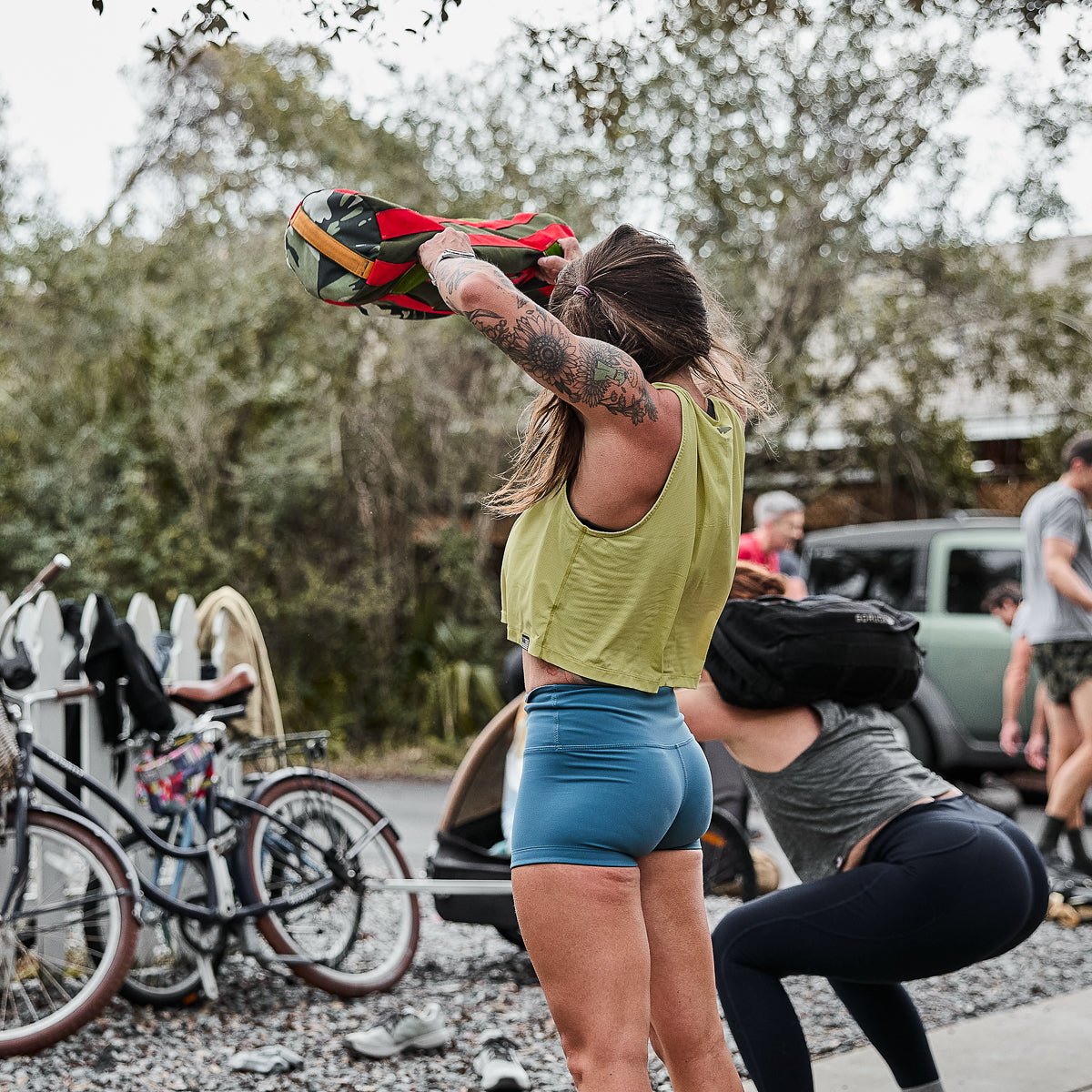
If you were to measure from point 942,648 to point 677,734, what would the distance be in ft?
22.7

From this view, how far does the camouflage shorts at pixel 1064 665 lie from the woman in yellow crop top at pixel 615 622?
4.18 m

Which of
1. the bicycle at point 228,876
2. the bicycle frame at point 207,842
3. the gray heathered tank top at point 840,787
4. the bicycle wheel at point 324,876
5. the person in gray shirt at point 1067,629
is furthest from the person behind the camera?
the person in gray shirt at point 1067,629

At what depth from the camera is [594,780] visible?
1.99m

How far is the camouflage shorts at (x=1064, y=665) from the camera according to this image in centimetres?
575

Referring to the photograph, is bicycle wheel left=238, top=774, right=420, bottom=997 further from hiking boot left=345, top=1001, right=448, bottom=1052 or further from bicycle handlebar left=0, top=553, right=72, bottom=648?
bicycle handlebar left=0, top=553, right=72, bottom=648

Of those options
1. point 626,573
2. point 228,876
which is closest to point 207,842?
point 228,876

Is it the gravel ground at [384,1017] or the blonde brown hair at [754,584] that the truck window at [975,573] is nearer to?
the gravel ground at [384,1017]

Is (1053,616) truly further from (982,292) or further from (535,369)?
(982,292)

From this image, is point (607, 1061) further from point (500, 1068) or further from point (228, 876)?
point (228, 876)

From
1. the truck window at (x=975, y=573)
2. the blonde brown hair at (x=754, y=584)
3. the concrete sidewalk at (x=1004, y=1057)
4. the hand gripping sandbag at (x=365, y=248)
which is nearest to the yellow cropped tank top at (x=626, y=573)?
the hand gripping sandbag at (x=365, y=248)

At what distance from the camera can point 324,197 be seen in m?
2.28

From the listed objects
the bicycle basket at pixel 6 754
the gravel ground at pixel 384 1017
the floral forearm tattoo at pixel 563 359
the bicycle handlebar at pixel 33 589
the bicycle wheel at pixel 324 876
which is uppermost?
the floral forearm tattoo at pixel 563 359

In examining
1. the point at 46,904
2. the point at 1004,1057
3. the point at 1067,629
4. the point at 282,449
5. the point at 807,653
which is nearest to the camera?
the point at 807,653

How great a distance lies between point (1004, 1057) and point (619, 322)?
8.78 ft
